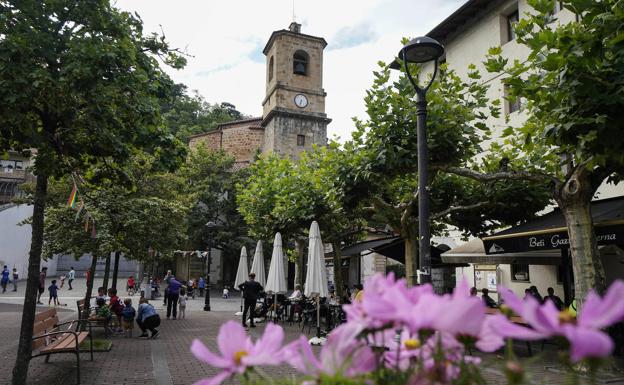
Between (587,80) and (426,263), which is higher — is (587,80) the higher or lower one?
the higher one

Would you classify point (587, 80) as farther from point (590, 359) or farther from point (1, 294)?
point (1, 294)

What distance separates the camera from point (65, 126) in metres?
7.04

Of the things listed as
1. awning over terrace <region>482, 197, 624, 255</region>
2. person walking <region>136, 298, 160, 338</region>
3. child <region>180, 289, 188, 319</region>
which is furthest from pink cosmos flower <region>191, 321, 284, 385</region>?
child <region>180, 289, 188, 319</region>

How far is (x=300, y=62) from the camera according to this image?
40.0 meters

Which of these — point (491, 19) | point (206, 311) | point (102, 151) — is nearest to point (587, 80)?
Answer: point (102, 151)

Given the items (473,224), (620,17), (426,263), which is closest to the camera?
(620,17)

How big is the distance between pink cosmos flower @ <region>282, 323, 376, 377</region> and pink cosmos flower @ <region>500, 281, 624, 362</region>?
48cm

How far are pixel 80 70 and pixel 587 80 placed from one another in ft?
20.6

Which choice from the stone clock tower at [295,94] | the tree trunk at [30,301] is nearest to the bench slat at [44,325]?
the tree trunk at [30,301]

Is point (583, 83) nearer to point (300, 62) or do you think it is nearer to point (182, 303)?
point (182, 303)

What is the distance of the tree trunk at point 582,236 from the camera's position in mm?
7523

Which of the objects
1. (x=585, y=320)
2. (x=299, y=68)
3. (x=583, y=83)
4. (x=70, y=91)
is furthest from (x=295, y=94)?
(x=585, y=320)

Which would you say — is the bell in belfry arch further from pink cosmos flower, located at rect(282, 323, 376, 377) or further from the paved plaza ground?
pink cosmos flower, located at rect(282, 323, 376, 377)

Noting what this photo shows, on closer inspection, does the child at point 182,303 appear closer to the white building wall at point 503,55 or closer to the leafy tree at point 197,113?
the white building wall at point 503,55
